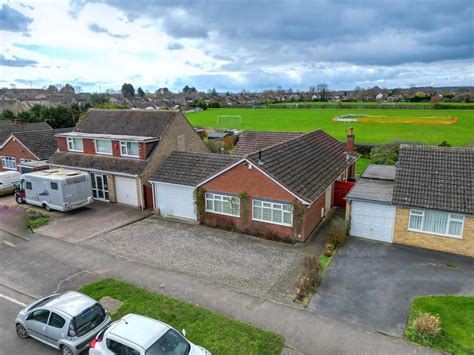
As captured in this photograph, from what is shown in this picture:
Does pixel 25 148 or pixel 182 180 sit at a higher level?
pixel 25 148

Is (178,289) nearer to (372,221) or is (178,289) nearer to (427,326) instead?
(427,326)

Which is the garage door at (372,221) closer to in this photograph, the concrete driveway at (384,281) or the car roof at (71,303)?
the concrete driveway at (384,281)

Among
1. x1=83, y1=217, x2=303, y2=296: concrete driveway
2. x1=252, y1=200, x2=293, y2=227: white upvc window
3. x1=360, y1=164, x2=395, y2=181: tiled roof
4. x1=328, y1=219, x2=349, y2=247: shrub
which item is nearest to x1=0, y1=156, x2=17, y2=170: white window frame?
x1=83, y1=217, x2=303, y2=296: concrete driveway

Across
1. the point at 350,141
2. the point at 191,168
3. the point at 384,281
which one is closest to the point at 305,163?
the point at 191,168

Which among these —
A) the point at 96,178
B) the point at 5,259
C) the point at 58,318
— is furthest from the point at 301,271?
the point at 96,178

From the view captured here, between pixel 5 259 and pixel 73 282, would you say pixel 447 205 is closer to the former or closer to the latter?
pixel 73 282

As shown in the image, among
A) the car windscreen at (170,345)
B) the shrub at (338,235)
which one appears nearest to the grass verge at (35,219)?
the car windscreen at (170,345)
